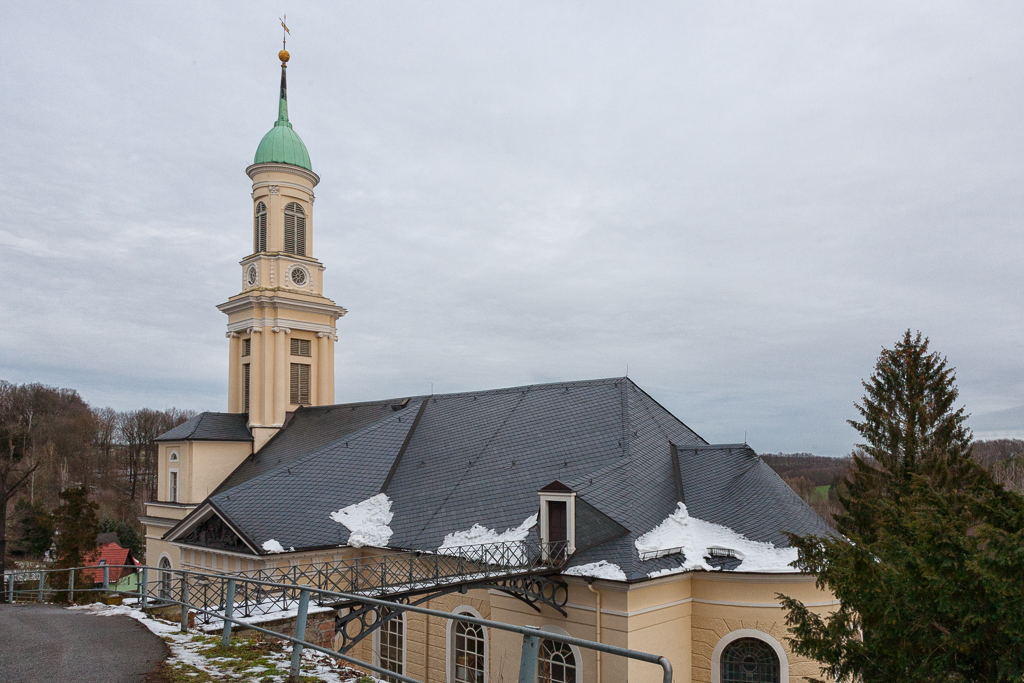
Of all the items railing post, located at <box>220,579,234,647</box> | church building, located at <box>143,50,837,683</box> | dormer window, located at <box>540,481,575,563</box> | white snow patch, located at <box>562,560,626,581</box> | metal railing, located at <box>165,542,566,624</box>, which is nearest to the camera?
railing post, located at <box>220,579,234,647</box>

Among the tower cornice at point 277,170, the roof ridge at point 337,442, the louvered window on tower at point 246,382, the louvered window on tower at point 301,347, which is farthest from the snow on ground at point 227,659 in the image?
the tower cornice at point 277,170

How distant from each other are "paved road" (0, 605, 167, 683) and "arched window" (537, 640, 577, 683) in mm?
9491

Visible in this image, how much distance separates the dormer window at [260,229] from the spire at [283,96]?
465 centimetres

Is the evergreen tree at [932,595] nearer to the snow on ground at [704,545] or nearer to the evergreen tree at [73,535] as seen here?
the snow on ground at [704,545]

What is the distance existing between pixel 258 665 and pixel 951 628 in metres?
9.55

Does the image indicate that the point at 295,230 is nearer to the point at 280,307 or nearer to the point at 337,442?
the point at 280,307

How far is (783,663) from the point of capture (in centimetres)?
1611

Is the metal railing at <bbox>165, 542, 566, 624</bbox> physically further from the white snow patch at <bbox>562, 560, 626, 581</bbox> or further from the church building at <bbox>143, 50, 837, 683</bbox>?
the white snow patch at <bbox>562, 560, 626, 581</bbox>

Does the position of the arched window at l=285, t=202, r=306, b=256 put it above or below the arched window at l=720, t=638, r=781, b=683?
above

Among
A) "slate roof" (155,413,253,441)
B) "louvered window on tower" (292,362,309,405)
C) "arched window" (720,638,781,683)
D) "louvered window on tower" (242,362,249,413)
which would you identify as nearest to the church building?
"arched window" (720,638,781,683)

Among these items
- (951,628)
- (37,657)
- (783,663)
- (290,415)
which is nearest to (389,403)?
(290,415)

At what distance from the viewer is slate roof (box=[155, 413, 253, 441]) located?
1284 inches

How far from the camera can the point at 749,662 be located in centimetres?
1648

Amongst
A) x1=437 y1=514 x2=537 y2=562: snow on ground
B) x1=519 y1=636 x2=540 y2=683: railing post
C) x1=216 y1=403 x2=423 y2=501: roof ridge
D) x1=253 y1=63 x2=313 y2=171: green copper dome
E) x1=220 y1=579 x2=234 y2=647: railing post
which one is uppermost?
x1=253 y1=63 x2=313 y2=171: green copper dome
